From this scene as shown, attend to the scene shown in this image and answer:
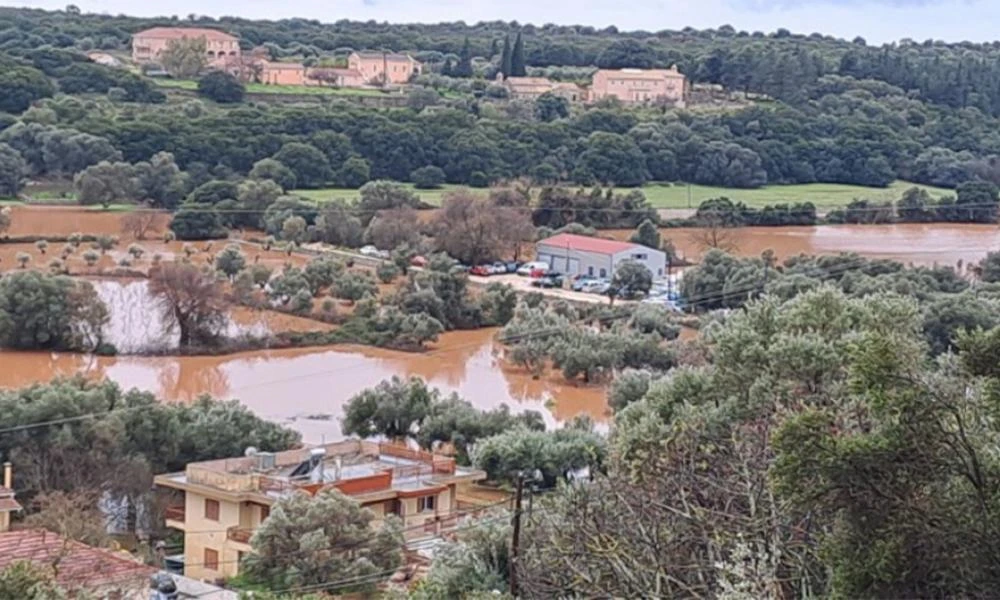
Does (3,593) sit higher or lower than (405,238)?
higher

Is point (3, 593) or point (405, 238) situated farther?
point (405, 238)

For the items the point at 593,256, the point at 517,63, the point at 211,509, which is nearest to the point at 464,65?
the point at 517,63

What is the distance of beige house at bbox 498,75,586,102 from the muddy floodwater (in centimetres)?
2443

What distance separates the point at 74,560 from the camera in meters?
7.87

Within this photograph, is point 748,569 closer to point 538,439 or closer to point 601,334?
point 538,439

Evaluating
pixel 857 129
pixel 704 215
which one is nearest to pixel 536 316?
pixel 704 215

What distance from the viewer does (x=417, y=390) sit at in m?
14.4

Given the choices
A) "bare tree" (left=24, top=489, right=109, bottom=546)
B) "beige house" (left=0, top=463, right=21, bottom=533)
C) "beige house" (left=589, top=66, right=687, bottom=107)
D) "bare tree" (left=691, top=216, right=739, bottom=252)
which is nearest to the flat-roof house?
"beige house" (left=589, top=66, right=687, bottom=107)

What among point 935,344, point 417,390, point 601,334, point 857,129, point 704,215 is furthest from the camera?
point 857,129

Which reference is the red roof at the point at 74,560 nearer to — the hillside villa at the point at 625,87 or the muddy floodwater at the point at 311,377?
the muddy floodwater at the point at 311,377

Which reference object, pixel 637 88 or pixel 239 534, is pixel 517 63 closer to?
pixel 637 88

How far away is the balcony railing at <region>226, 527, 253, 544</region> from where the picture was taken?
986 cm

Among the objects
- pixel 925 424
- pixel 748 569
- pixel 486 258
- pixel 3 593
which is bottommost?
pixel 486 258

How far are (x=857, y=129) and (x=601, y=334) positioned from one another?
73.2 feet
